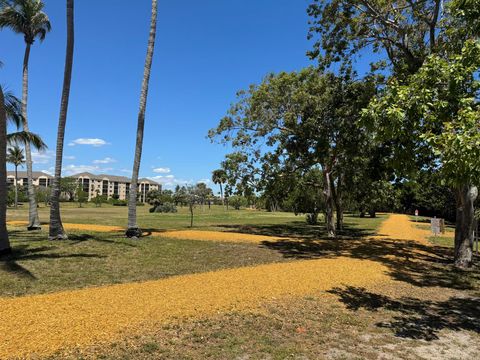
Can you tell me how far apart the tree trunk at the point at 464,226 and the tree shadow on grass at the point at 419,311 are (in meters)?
4.66

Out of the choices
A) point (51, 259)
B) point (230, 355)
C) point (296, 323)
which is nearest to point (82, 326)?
point (230, 355)

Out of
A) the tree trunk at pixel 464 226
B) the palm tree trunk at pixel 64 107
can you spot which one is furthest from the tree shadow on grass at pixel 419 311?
the palm tree trunk at pixel 64 107

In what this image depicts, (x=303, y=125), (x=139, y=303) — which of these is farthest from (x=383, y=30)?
(x=139, y=303)

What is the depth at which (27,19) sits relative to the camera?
60.5 feet

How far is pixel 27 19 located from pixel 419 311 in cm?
2072

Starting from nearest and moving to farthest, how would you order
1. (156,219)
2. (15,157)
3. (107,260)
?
1. (107,260)
2. (156,219)
3. (15,157)

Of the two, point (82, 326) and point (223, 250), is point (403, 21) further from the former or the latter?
point (82, 326)

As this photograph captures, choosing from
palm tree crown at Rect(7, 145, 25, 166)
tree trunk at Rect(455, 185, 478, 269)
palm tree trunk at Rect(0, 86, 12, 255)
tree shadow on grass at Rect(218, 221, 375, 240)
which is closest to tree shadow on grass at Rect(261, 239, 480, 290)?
tree trunk at Rect(455, 185, 478, 269)

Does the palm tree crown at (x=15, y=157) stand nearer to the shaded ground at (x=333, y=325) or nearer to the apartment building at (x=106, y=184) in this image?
the shaded ground at (x=333, y=325)

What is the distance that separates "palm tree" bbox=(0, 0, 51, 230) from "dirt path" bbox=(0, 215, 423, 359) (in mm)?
13250

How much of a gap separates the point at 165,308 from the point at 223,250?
790 cm

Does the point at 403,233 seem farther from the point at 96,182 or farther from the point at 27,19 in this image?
the point at 96,182

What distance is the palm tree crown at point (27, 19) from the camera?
58.9ft

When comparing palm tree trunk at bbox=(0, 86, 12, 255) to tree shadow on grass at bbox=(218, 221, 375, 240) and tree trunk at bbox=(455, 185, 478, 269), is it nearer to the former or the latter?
tree shadow on grass at bbox=(218, 221, 375, 240)
